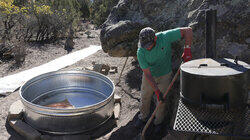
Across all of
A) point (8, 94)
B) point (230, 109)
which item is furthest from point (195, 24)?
point (8, 94)

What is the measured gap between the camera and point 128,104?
16.3 feet

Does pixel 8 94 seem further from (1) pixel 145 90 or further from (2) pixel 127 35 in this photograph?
(1) pixel 145 90

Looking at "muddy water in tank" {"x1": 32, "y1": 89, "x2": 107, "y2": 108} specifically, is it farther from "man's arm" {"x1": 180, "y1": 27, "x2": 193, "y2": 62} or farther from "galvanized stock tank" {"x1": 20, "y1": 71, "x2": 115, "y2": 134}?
"man's arm" {"x1": 180, "y1": 27, "x2": 193, "y2": 62}

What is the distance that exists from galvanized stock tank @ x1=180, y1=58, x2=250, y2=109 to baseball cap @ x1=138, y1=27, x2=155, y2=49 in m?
0.81

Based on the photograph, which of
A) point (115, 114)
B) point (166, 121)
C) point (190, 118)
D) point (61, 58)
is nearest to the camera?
point (190, 118)

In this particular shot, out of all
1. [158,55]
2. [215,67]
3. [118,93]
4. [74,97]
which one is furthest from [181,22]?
[74,97]

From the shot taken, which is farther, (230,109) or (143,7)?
(143,7)

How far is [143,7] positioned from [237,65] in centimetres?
344

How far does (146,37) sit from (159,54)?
0.39 m

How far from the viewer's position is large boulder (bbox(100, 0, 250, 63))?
3.52m

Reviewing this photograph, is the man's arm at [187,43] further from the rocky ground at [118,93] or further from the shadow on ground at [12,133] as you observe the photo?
the shadow on ground at [12,133]

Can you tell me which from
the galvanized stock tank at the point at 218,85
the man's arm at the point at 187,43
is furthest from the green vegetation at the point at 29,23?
the galvanized stock tank at the point at 218,85

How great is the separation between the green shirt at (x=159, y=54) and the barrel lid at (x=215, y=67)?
2.40ft

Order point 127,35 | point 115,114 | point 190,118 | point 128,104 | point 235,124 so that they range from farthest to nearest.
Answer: point 127,35 → point 128,104 → point 115,114 → point 190,118 → point 235,124
